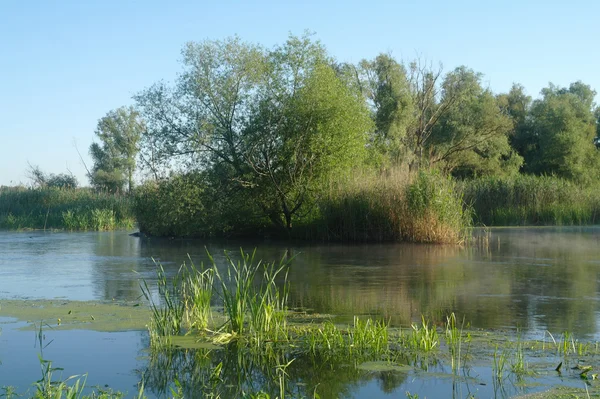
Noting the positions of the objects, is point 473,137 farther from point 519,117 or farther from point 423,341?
point 423,341

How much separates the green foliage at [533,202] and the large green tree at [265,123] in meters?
8.09

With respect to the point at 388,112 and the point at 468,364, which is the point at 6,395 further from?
the point at 388,112

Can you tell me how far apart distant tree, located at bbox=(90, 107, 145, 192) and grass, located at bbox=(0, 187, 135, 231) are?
19446mm

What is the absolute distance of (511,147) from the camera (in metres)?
51.6

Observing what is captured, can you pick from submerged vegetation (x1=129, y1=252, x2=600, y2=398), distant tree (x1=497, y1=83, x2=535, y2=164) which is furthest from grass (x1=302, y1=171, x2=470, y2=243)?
distant tree (x1=497, y1=83, x2=535, y2=164)

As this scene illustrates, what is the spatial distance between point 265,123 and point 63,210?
1750cm

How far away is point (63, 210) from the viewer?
3831cm

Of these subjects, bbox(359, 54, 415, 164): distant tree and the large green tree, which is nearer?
the large green tree

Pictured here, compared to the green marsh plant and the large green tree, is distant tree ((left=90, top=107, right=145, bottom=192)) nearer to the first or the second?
the large green tree

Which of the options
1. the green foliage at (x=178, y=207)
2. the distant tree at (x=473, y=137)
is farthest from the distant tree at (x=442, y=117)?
the green foliage at (x=178, y=207)

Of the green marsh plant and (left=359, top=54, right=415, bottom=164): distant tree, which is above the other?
(left=359, top=54, right=415, bottom=164): distant tree

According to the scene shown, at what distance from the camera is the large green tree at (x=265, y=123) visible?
83.5ft

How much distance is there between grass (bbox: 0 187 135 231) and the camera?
120ft

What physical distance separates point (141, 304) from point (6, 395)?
15.4ft
